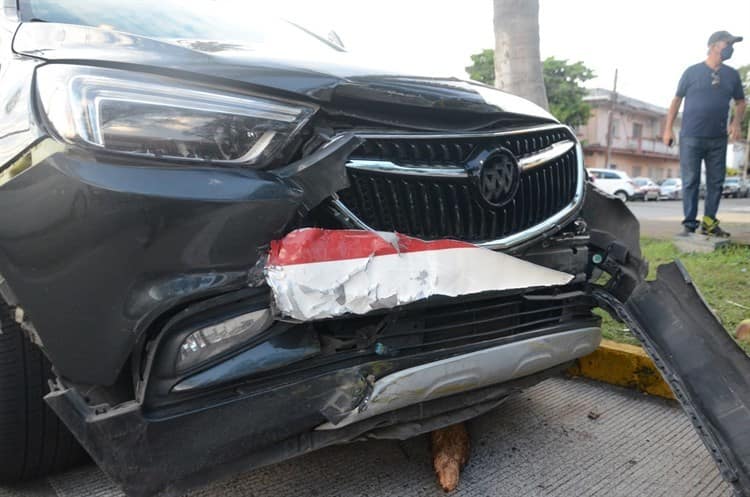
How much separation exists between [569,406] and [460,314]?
1301 millimetres

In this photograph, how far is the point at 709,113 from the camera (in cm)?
479

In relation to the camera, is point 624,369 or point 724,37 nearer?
point 624,369

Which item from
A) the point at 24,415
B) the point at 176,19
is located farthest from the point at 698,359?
the point at 176,19

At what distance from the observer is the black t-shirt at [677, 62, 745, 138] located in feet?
15.7

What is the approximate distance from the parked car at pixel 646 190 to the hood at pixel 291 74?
31.1m

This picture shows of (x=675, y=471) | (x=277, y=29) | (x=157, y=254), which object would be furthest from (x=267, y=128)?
(x=675, y=471)

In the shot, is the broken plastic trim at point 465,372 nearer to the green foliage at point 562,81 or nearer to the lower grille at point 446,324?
the lower grille at point 446,324

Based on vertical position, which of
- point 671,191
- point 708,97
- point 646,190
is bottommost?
point 671,191

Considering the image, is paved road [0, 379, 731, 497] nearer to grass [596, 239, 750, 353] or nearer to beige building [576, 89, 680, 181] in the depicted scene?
grass [596, 239, 750, 353]

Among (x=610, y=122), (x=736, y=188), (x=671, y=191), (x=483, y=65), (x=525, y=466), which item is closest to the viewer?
(x=525, y=466)

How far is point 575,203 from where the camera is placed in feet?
7.23

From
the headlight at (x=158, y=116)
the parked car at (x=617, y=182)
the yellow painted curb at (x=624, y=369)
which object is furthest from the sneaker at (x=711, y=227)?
the parked car at (x=617, y=182)

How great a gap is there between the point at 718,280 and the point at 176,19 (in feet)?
12.0

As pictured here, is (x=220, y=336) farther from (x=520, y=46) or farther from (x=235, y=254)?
(x=520, y=46)
